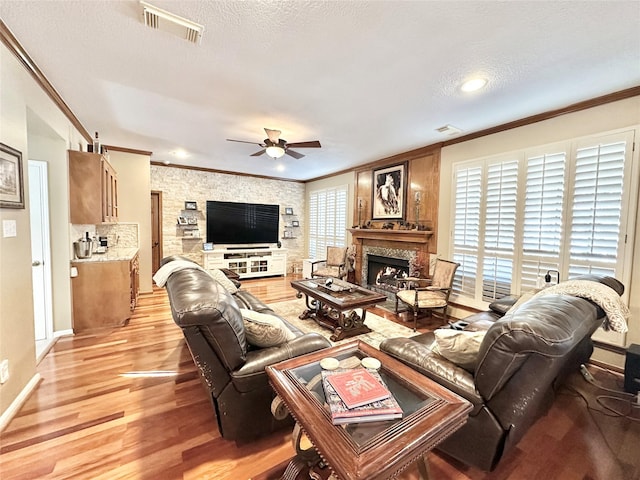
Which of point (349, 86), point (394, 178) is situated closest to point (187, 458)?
point (349, 86)

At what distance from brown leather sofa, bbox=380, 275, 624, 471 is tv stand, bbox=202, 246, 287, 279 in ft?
17.7

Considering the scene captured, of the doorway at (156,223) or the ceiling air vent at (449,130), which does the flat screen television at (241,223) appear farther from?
the ceiling air vent at (449,130)

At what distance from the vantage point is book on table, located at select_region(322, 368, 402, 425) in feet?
3.38

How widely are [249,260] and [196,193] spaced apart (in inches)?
77.6

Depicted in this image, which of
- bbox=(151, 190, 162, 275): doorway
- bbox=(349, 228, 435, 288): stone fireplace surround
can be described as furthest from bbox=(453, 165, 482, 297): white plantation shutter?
bbox=(151, 190, 162, 275): doorway

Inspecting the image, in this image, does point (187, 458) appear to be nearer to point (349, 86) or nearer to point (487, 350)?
point (487, 350)

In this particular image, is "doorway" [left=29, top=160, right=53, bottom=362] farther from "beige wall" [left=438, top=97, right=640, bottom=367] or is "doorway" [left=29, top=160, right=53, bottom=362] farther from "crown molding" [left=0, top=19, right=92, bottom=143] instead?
"beige wall" [left=438, top=97, right=640, bottom=367]

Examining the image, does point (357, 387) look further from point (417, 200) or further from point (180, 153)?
point (180, 153)

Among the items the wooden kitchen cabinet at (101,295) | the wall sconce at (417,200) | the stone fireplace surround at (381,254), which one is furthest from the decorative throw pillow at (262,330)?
the wall sconce at (417,200)

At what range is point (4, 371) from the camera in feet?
6.01

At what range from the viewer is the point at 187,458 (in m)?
1.56

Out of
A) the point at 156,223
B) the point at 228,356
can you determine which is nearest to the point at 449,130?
the point at 228,356

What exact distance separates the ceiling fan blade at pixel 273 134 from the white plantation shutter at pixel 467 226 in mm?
2599

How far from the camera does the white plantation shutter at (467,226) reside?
364cm
